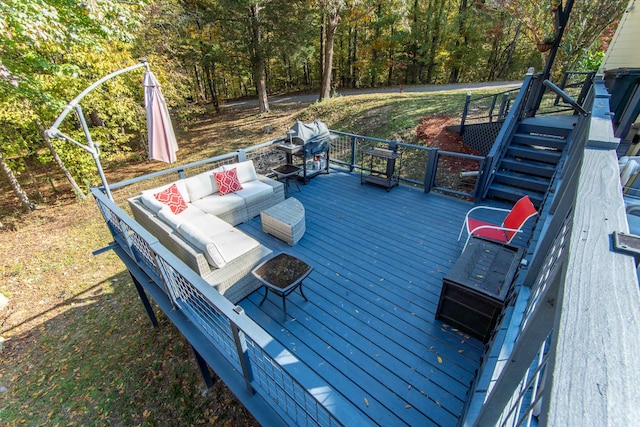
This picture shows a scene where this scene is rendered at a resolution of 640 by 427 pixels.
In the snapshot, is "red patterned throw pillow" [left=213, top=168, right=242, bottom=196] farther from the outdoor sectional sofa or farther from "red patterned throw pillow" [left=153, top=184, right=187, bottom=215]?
"red patterned throw pillow" [left=153, top=184, right=187, bottom=215]

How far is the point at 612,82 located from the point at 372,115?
25.1ft

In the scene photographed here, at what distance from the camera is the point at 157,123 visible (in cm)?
492

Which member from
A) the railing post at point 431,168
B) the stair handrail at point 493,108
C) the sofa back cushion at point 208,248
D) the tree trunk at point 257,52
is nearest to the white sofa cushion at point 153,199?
the sofa back cushion at point 208,248

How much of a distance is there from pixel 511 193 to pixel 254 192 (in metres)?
5.17

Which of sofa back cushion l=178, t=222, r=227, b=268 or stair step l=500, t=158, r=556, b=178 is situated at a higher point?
stair step l=500, t=158, r=556, b=178

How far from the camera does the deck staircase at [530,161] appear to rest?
572cm

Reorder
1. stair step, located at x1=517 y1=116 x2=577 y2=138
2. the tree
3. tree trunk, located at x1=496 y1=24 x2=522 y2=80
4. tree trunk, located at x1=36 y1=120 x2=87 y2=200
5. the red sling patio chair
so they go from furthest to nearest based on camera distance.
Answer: tree trunk, located at x1=496 y1=24 x2=522 y2=80
the tree
tree trunk, located at x1=36 y1=120 x2=87 y2=200
stair step, located at x1=517 y1=116 x2=577 y2=138
the red sling patio chair

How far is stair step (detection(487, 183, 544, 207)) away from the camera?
5648 millimetres

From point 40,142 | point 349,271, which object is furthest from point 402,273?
point 40,142

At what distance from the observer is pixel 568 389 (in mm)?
599

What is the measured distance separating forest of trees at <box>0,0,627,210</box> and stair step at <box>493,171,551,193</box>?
3735 millimetres

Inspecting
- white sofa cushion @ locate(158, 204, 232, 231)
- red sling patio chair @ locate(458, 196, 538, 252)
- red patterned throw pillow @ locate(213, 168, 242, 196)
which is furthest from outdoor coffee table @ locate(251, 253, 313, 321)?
red patterned throw pillow @ locate(213, 168, 242, 196)

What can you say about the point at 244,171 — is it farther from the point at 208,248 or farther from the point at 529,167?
the point at 529,167

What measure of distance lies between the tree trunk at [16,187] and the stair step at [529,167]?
577 inches
